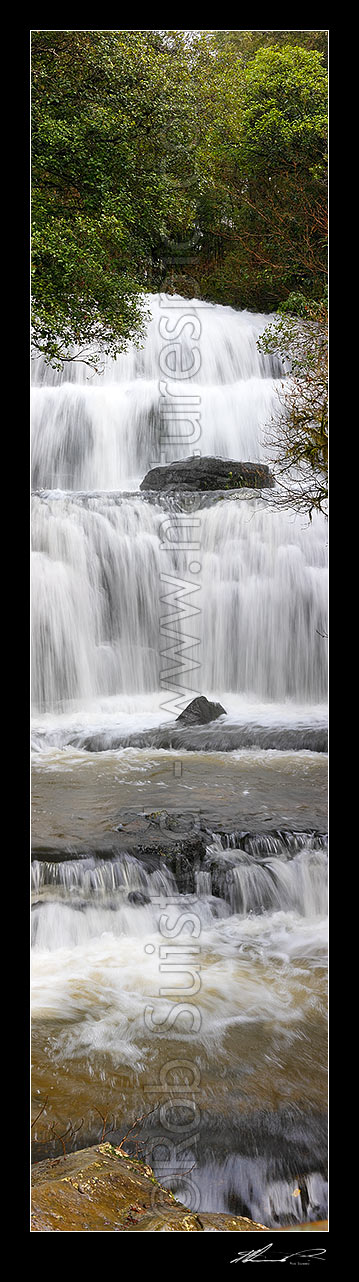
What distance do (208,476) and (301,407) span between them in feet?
1.64

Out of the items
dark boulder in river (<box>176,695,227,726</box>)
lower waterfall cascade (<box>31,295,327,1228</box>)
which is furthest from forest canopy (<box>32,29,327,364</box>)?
dark boulder in river (<box>176,695,227,726</box>)

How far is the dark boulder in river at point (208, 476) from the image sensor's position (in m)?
3.68

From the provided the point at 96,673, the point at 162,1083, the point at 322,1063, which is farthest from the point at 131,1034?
the point at 96,673

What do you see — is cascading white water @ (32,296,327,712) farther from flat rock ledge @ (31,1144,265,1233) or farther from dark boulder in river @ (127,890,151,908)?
flat rock ledge @ (31,1144,265,1233)

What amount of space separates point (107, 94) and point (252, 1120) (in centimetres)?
386

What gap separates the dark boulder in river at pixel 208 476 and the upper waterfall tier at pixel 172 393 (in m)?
0.04

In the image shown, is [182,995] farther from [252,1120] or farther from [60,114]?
[60,114]

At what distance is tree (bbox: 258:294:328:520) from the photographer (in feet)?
12.1

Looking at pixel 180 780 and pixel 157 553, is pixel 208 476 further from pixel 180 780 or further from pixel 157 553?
pixel 180 780
